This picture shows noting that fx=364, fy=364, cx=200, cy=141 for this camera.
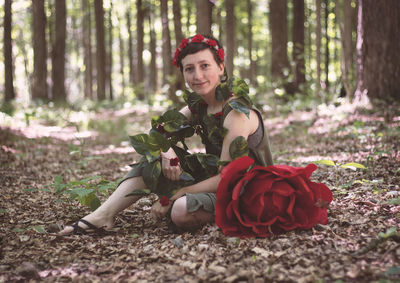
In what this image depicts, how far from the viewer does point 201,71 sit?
266cm

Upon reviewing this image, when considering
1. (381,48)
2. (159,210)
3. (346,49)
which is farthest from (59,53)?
(159,210)

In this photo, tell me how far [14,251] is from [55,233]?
35 centimetres

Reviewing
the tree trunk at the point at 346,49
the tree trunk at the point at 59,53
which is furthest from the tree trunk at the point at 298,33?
the tree trunk at the point at 59,53

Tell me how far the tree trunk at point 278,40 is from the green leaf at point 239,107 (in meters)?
9.71

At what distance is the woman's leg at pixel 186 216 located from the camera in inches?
101

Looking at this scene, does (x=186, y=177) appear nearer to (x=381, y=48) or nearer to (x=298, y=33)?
(x=381, y=48)

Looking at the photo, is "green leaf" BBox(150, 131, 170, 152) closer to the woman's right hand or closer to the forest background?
the woman's right hand

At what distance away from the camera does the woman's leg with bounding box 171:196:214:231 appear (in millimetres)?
2566

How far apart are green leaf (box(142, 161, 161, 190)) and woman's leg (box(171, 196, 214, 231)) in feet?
0.77

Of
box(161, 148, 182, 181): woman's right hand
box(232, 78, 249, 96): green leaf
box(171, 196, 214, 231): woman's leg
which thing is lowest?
box(171, 196, 214, 231): woman's leg

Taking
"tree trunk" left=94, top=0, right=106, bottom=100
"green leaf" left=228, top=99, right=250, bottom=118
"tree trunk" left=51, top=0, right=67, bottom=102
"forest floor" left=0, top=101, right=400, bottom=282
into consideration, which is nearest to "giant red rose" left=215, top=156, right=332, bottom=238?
"forest floor" left=0, top=101, right=400, bottom=282

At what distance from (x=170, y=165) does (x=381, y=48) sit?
217 inches

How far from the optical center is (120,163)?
570cm

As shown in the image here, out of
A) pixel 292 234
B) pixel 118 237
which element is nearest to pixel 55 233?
pixel 118 237
